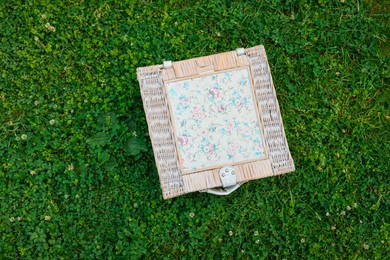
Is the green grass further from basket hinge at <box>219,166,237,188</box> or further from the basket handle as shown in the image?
basket hinge at <box>219,166,237,188</box>

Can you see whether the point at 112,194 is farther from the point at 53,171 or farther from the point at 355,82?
the point at 355,82

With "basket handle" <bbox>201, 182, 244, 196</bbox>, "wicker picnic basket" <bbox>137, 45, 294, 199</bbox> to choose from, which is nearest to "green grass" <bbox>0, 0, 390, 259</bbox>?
"basket handle" <bbox>201, 182, 244, 196</bbox>

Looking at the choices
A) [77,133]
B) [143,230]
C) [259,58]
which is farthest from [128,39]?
[143,230]

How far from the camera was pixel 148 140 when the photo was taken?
3.66 m

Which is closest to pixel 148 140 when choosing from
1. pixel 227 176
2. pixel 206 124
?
pixel 206 124

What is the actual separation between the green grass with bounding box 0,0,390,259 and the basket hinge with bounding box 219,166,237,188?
0.57m

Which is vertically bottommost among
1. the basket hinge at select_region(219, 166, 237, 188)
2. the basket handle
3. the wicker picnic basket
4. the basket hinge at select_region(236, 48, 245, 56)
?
the basket handle

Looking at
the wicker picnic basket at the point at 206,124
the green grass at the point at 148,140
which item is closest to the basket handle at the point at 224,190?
the wicker picnic basket at the point at 206,124

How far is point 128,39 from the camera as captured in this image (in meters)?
3.73

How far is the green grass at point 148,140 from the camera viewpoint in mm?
3580

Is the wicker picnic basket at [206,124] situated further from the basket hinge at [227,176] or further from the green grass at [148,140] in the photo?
the green grass at [148,140]

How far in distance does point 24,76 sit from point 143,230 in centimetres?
163

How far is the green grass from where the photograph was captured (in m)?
3.58

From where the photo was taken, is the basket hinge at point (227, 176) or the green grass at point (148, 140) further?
the green grass at point (148, 140)
